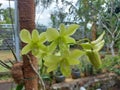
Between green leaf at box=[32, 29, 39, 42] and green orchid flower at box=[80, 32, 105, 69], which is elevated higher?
green leaf at box=[32, 29, 39, 42]

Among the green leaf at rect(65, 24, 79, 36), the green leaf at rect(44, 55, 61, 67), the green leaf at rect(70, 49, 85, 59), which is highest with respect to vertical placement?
the green leaf at rect(65, 24, 79, 36)

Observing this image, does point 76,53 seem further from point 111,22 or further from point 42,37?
point 111,22

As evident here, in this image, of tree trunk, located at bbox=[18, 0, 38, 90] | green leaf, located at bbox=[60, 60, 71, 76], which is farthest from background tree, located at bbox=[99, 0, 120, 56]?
green leaf, located at bbox=[60, 60, 71, 76]

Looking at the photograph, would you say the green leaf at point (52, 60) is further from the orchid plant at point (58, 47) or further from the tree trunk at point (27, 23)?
the tree trunk at point (27, 23)

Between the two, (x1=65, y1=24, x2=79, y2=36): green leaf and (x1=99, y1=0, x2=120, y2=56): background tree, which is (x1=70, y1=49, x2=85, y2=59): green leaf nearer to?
(x1=65, y1=24, x2=79, y2=36): green leaf

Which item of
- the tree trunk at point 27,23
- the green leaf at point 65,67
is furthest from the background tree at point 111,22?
the green leaf at point 65,67

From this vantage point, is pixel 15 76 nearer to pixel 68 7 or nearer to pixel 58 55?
pixel 58 55

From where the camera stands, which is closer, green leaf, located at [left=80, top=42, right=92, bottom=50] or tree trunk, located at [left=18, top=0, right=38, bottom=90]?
green leaf, located at [left=80, top=42, right=92, bottom=50]

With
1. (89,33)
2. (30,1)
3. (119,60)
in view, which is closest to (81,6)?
(89,33)
